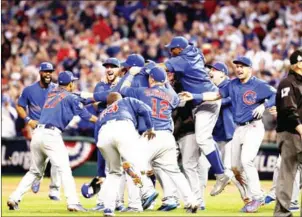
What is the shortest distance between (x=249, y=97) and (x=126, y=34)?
15.0 meters

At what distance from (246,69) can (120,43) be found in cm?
1361

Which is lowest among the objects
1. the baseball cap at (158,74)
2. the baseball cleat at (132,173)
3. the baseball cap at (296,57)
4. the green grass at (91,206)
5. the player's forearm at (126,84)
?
the green grass at (91,206)

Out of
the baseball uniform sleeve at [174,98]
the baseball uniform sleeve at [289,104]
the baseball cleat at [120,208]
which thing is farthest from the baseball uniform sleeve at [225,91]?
the baseball uniform sleeve at [289,104]

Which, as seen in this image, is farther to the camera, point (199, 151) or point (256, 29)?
point (256, 29)

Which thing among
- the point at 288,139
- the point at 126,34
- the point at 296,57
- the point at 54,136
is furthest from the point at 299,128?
the point at 126,34

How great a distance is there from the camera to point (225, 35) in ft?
93.5

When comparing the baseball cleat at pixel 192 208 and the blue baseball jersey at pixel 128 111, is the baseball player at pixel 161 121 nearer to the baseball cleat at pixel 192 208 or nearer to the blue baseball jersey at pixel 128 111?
the baseball cleat at pixel 192 208

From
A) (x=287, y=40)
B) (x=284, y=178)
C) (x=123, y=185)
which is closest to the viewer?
(x=284, y=178)

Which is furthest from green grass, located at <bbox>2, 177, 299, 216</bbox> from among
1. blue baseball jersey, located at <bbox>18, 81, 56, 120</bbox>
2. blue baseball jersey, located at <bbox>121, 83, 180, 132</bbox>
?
blue baseball jersey, located at <bbox>18, 81, 56, 120</bbox>

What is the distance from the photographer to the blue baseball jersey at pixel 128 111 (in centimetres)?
1426

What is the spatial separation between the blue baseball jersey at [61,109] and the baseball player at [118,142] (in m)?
1.29

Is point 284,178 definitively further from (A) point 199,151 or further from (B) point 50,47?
(B) point 50,47

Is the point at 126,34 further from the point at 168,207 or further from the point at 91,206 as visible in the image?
the point at 168,207

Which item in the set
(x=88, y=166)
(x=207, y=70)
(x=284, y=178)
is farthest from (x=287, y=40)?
(x=284, y=178)
